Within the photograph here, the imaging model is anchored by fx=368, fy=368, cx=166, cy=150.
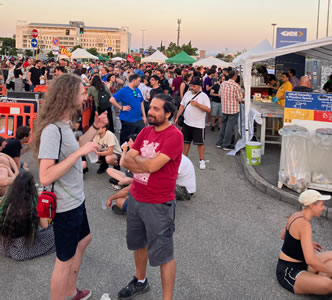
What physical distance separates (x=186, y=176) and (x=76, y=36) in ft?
635

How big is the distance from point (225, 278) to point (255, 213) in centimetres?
193

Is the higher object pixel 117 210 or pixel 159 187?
pixel 159 187

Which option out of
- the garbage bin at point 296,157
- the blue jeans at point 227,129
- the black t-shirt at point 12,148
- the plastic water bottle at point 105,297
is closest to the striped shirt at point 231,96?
the blue jeans at point 227,129

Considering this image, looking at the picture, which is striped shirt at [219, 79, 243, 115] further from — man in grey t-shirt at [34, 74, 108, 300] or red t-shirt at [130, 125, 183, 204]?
man in grey t-shirt at [34, 74, 108, 300]

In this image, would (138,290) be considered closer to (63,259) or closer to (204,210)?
(63,259)

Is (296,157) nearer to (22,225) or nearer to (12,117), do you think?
(22,225)

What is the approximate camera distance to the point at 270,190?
6211 millimetres

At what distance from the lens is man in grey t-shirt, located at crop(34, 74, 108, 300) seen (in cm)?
254

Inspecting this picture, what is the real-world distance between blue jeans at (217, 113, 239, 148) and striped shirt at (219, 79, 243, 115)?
0.15 m

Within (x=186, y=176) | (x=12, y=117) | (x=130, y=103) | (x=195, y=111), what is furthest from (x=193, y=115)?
(x=12, y=117)

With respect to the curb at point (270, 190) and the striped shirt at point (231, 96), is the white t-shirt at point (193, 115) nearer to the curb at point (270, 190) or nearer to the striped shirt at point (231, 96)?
the curb at point (270, 190)

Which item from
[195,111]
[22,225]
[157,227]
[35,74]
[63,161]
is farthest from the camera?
[35,74]

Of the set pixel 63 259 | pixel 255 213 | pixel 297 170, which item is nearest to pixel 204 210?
pixel 255 213

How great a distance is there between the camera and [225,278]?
12.2 ft
